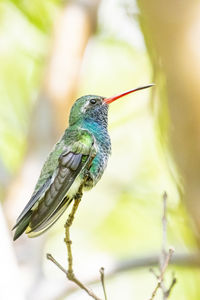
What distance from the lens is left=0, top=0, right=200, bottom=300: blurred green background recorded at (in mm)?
5613

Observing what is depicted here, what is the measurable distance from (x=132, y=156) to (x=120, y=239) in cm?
105

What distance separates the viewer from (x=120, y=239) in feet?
25.7

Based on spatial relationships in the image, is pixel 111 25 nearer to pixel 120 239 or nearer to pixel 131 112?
pixel 131 112

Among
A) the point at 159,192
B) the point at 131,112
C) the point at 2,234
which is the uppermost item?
the point at 131,112

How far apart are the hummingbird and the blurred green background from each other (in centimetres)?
178

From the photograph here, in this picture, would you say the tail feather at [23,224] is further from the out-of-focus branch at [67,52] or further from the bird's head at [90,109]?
the out-of-focus branch at [67,52]

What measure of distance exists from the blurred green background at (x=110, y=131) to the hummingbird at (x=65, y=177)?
69.9 inches

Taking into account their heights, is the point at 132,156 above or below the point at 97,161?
above

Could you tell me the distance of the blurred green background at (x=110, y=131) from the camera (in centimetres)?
561

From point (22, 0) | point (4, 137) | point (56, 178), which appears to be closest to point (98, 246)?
A: point (4, 137)

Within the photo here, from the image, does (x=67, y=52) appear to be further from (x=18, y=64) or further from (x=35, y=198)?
(x=35, y=198)

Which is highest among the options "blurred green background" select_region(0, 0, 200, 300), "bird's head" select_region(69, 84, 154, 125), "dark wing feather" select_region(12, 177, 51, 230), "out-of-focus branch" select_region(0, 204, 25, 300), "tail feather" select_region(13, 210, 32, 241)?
"blurred green background" select_region(0, 0, 200, 300)

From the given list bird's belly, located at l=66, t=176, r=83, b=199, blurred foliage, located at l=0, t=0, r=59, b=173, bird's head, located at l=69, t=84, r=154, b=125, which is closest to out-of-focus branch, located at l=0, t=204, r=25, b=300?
bird's belly, located at l=66, t=176, r=83, b=199

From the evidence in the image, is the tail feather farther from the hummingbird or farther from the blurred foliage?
the blurred foliage
